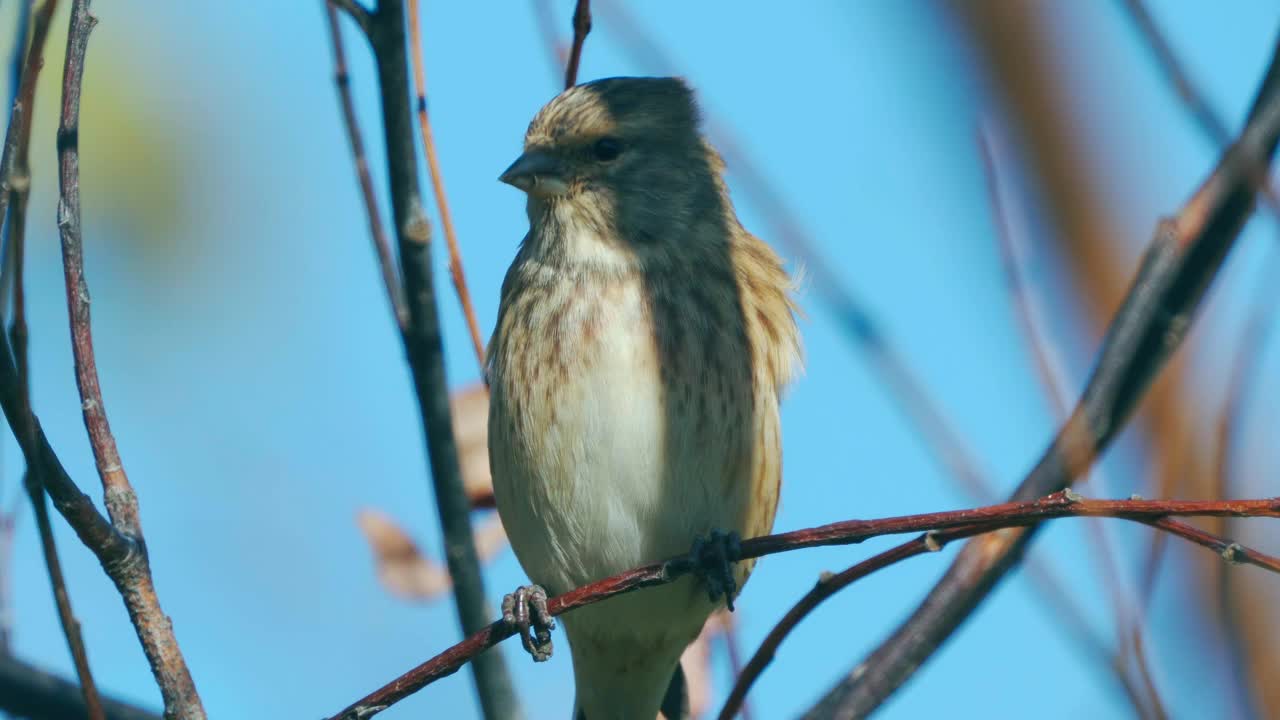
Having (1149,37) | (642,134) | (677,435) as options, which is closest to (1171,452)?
(1149,37)

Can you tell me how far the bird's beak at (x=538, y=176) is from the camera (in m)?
4.39

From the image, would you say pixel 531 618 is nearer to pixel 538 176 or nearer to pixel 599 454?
pixel 599 454

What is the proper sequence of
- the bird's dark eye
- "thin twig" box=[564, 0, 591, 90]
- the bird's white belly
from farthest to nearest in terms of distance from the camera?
the bird's dark eye → the bird's white belly → "thin twig" box=[564, 0, 591, 90]

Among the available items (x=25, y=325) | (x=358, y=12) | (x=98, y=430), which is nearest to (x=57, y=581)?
(x=98, y=430)

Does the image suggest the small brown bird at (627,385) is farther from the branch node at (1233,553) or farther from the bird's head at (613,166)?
the branch node at (1233,553)

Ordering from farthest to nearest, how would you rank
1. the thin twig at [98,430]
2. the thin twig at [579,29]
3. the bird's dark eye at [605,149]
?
the bird's dark eye at [605,149]
the thin twig at [579,29]
the thin twig at [98,430]

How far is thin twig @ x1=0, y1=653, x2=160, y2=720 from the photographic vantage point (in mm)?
3719

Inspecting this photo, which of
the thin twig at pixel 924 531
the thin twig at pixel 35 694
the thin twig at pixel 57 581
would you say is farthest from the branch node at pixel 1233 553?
the thin twig at pixel 35 694

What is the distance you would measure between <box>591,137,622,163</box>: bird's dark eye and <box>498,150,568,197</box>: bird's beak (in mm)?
139

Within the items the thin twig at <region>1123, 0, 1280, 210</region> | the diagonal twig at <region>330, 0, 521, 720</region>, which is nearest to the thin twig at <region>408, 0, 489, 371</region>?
the diagonal twig at <region>330, 0, 521, 720</region>

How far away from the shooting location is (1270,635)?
6.28ft

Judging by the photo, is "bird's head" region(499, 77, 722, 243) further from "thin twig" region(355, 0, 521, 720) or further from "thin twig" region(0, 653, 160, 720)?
"thin twig" region(0, 653, 160, 720)

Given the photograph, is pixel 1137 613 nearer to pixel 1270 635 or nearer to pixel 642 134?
pixel 1270 635

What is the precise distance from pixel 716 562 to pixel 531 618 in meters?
0.49
